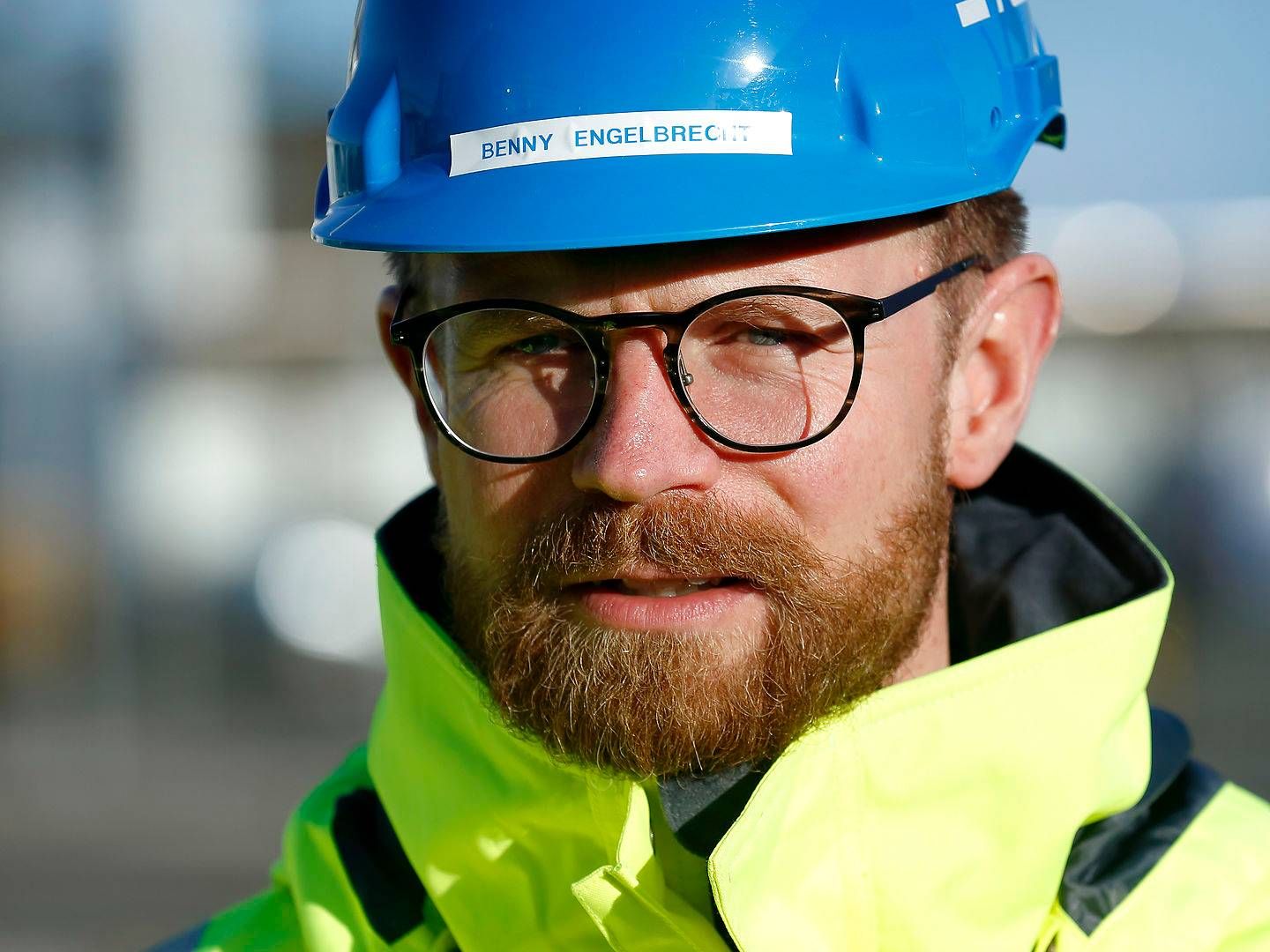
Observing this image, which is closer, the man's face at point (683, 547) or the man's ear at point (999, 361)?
the man's face at point (683, 547)

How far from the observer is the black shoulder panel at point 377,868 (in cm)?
226

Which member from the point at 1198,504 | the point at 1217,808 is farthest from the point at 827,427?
the point at 1198,504

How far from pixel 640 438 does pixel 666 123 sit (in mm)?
425

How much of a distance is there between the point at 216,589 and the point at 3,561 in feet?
6.08

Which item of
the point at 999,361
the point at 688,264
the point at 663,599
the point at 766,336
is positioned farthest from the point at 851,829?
the point at 999,361

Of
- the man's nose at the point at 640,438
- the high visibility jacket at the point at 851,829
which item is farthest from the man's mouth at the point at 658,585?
the high visibility jacket at the point at 851,829

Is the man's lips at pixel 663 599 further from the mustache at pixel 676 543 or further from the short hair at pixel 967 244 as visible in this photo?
the short hair at pixel 967 244

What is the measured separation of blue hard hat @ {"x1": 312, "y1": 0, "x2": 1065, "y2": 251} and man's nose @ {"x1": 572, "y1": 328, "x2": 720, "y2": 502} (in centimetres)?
18

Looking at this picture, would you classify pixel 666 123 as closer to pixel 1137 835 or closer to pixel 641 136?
pixel 641 136

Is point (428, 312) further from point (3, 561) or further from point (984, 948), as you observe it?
point (3, 561)

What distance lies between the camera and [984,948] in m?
2.02

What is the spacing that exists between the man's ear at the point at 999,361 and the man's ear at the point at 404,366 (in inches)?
33.6

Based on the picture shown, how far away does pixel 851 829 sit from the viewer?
1.95 metres

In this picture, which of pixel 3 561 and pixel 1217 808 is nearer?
pixel 1217 808
